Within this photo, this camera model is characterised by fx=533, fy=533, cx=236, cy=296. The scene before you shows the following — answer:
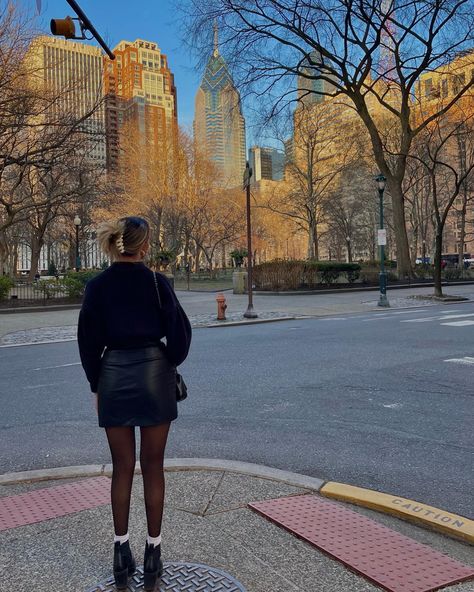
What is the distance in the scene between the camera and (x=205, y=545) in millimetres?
3162

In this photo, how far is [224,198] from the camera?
55.1 m

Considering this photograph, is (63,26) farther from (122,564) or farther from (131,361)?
(122,564)

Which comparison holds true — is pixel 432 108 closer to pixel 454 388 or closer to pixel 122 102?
pixel 122 102

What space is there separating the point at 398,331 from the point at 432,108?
30.9 metres

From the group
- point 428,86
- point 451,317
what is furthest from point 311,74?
point 451,317

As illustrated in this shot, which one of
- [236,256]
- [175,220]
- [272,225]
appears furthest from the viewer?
[272,225]

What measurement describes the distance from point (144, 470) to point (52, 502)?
4.67ft

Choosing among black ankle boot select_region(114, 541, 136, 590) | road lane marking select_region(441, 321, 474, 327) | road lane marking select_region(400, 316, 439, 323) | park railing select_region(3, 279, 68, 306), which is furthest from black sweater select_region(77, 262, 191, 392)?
park railing select_region(3, 279, 68, 306)

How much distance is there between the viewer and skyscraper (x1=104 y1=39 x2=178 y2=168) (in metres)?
36.2

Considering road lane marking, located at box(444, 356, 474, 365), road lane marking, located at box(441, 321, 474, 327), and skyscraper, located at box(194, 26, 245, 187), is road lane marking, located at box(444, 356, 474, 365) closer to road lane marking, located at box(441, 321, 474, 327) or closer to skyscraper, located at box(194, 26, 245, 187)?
road lane marking, located at box(441, 321, 474, 327)

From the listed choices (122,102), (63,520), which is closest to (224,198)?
(122,102)

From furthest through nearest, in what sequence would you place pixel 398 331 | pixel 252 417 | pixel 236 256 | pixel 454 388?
pixel 236 256
pixel 398 331
pixel 454 388
pixel 252 417

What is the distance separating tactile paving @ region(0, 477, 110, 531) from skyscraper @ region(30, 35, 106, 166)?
2103 centimetres

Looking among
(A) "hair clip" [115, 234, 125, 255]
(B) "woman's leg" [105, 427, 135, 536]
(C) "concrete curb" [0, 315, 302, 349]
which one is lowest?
(C) "concrete curb" [0, 315, 302, 349]
